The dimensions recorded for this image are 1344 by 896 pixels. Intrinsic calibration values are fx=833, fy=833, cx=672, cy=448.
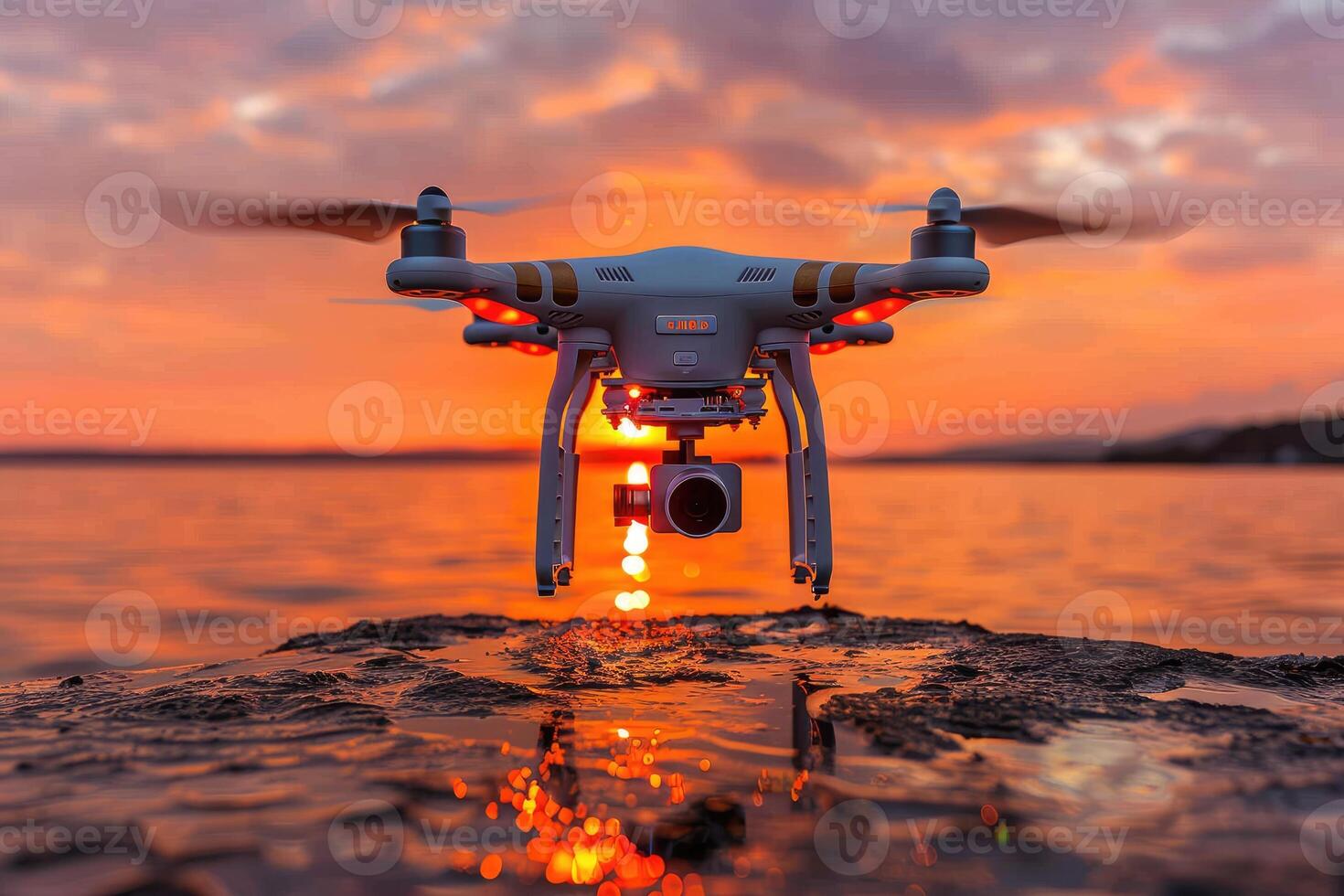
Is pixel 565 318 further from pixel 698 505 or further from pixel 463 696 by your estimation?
pixel 463 696

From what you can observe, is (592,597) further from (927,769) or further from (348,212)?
(927,769)

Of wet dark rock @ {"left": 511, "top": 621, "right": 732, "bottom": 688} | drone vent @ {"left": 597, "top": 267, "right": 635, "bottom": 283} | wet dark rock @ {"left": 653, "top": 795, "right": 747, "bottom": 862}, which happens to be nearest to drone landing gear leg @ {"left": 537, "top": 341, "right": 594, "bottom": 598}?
drone vent @ {"left": 597, "top": 267, "right": 635, "bottom": 283}

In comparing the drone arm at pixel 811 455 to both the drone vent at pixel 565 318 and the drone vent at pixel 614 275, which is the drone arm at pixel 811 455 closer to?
the drone vent at pixel 614 275

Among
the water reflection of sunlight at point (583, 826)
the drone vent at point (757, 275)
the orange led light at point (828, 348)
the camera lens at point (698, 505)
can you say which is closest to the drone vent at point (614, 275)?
the drone vent at point (757, 275)

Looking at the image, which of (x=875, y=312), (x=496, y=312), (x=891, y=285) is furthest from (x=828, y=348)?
(x=496, y=312)

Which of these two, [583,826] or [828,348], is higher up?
[828,348]

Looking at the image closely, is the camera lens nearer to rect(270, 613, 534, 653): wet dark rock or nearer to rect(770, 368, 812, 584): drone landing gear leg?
rect(770, 368, 812, 584): drone landing gear leg
